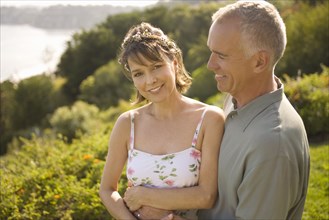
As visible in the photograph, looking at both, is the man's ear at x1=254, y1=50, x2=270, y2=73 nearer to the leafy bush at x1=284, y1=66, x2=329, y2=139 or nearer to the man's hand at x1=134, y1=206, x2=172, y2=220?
the man's hand at x1=134, y1=206, x2=172, y2=220

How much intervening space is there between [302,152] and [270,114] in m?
0.22

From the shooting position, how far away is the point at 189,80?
2.87m

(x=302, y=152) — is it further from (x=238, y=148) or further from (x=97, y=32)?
(x=97, y=32)

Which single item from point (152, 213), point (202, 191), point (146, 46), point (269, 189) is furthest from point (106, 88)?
point (269, 189)

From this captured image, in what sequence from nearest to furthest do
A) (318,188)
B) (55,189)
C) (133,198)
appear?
(133,198), (55,189), (318,188)

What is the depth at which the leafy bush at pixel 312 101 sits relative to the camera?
856 centimetres

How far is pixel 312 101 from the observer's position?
893 cm

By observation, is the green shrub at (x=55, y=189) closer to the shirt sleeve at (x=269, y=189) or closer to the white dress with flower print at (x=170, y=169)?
the white dress with flower print at (x=170, y=169)

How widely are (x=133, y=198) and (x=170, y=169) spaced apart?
0.26 metres

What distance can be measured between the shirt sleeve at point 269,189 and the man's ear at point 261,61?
487 mm

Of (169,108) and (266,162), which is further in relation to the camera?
(169,108)

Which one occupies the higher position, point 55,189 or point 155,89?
point 155,89

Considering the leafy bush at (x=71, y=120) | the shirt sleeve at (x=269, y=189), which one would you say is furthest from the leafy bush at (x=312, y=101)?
the leafy bush at (x=71, y=120)

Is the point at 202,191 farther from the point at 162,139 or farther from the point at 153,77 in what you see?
the point at 153,77
